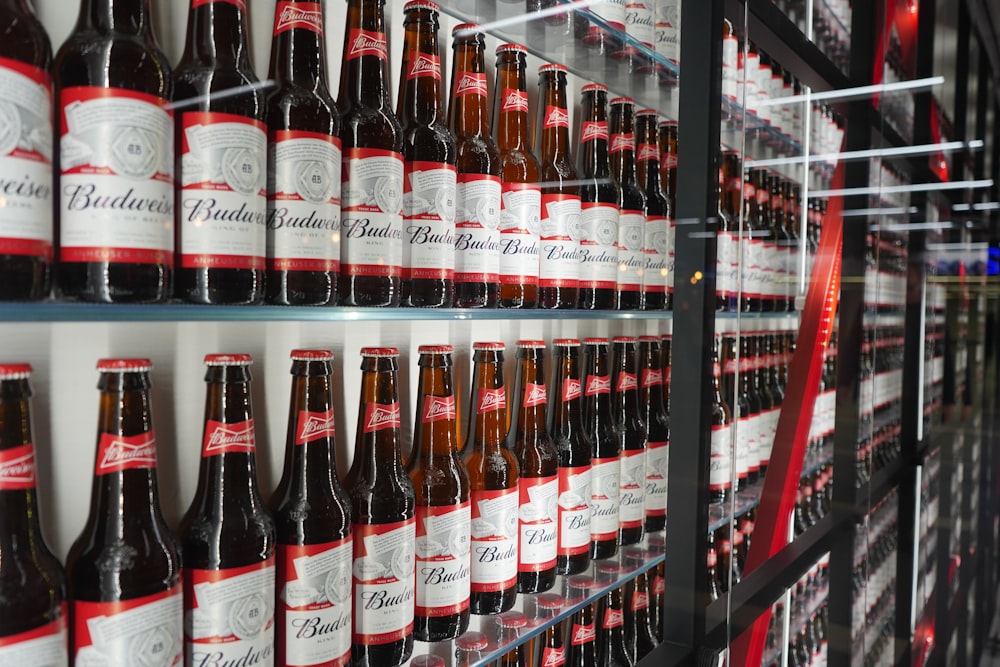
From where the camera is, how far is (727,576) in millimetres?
1647

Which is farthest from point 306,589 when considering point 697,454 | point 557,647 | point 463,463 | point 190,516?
point 697,454

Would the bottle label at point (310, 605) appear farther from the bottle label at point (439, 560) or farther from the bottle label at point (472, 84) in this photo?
the bottle label at point (472, 84)

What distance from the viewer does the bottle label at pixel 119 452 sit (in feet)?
2.43

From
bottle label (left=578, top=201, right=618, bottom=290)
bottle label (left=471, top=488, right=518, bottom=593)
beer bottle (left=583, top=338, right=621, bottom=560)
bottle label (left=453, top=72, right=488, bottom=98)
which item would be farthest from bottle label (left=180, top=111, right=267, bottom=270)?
beer bottle (left=583, top=338, right=621, bottom=560)

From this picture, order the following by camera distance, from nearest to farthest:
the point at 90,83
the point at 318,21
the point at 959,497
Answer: the point at 90,83 → the point at 318,21 → the point at 959,497

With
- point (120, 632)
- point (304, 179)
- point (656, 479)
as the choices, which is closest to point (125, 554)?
point (120, 632)

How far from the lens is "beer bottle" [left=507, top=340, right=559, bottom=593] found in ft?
4.10

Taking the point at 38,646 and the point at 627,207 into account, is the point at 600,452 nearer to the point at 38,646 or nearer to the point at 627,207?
the point at 627,207

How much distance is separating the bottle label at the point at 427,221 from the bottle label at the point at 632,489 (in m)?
0.68

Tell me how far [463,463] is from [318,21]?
0.69m

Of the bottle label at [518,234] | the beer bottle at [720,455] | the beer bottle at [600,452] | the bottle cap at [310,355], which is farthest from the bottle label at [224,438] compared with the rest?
the beer bottle at [720,455]

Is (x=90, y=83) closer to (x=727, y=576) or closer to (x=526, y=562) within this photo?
(x=526, y=562)

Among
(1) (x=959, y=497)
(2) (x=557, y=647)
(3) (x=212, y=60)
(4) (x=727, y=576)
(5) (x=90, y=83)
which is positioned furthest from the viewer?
(1) (x=959, y=497)

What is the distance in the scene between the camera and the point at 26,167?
2.13 feet
